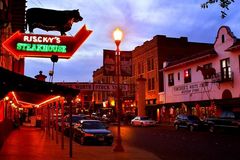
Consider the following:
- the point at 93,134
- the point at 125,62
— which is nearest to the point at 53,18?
the point at 93,134

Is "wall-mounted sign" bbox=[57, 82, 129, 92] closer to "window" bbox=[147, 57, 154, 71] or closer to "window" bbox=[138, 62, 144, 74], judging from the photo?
"window" bbox=[147, 57, 154, 71]

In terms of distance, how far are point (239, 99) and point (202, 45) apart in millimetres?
29816

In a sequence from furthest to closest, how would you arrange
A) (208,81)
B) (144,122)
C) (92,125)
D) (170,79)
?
1. (170,79)
2. (144,122)
3. (208,81)
4. (92,125)

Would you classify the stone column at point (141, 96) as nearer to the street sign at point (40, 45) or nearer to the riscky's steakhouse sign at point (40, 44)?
the street sign at point (40, 45)

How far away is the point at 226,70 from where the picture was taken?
44.8 meters

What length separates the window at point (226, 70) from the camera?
44.3 metres

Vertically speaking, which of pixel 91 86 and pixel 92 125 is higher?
pixel 91 86

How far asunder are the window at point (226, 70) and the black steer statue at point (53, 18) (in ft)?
99.2

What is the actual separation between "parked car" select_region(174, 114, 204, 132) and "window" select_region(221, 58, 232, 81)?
6.92m

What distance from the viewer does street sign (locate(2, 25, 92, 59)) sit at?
1565 cm

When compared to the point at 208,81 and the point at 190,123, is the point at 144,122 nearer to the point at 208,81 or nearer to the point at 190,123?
the point at 208,81

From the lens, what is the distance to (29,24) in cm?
1714

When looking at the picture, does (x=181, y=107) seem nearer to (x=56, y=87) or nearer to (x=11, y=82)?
(x=56, y=87)

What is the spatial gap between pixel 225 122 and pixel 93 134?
15.2m
